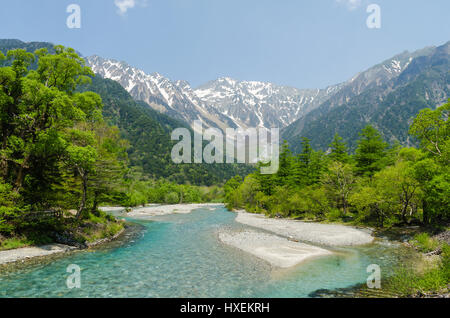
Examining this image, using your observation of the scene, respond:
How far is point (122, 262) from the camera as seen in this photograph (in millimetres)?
19516

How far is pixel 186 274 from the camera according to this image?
16.7 m

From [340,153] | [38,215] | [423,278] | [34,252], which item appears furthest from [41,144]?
[340,153]

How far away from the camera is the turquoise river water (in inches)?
536

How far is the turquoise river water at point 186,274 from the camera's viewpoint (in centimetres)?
1361

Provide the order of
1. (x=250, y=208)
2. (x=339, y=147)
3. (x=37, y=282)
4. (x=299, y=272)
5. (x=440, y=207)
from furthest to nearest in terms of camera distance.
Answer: (x=250, y=208) < (x=339, y=147) < (x=440, y=207) < (x=299, y=272) < (x=37, y=282)

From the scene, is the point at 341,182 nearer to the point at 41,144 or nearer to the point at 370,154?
the point at 370,154

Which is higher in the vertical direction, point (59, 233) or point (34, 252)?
point (59, 233)

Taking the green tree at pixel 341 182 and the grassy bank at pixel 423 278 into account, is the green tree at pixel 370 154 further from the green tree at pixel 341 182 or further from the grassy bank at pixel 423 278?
the grassy bank at pixel 423 278

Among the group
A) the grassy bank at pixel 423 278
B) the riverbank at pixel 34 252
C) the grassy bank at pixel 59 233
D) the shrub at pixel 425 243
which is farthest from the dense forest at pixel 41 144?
the shrub at pixel 425 243

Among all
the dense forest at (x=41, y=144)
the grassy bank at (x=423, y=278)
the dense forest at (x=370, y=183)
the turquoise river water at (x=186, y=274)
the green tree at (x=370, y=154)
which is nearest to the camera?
the grassy bank at (x=423, y=278)

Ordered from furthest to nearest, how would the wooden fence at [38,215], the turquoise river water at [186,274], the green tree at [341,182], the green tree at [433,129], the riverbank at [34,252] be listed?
1. the green tree at [341,182]
2. the green tree at [433,129]
3. the wooden fence at [38,215]
4. the riverbank at [34,252]
5. the turquoise river water at [186,274]
